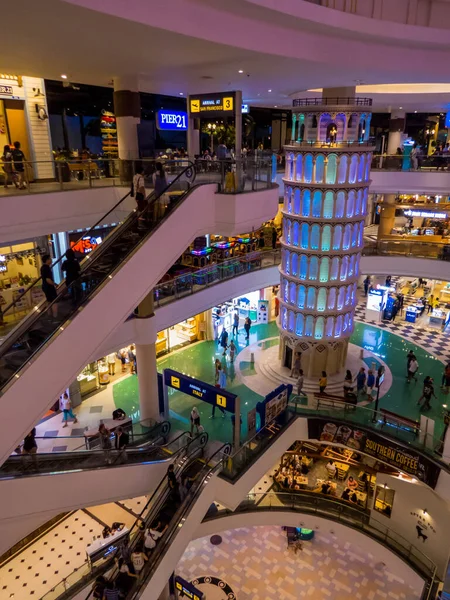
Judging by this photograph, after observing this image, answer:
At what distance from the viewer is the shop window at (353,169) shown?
47.5 feet

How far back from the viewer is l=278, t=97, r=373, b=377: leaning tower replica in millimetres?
14328

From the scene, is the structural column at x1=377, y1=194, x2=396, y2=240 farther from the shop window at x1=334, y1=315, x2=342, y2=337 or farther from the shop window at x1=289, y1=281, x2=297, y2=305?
the shop window at x1=289, y1=281, x2=297, y2=305

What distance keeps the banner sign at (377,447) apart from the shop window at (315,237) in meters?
5.84

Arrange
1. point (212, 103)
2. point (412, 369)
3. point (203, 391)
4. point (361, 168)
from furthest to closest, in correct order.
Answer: point (412, 369)
point (361, 168)
point (203, 391)
point (212, 103)

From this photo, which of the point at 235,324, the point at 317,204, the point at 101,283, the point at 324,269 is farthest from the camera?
the point at 235,324

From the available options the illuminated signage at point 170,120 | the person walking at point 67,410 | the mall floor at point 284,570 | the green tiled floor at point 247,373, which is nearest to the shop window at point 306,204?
the illuminated signage at point 170,120

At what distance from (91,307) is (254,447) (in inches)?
288

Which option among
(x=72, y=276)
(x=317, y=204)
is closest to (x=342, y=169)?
(x=317, y=204)

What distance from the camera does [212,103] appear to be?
474 inches

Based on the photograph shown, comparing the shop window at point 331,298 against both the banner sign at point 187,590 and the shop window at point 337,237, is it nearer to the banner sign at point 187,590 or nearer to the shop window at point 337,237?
the shop window at point 337,237

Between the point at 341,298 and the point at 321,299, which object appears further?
the point at 341,298

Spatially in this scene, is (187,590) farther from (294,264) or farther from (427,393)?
(294,264)

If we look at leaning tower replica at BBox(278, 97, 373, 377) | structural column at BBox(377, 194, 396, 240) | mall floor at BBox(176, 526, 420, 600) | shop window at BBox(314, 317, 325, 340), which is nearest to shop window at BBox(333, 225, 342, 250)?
leaning tower replica at BBox(278, 97, 373, 377)

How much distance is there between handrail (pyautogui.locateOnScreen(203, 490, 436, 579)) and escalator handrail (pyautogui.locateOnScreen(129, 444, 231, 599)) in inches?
114
